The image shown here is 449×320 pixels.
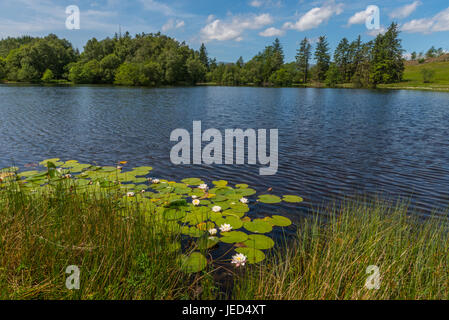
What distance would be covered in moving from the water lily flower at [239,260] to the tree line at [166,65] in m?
84.1

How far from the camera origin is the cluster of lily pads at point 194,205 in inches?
185

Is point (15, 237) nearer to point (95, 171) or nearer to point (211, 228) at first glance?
point (211, 228)

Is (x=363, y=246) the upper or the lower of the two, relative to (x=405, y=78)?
lower

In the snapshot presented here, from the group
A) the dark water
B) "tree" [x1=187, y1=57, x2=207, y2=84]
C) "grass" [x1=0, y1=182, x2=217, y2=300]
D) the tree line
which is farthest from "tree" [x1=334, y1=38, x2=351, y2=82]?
"grass" [x1=0, y1=182, x2=217, y2=300]

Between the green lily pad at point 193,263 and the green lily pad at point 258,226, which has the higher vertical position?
the green lily pad at point 258,226

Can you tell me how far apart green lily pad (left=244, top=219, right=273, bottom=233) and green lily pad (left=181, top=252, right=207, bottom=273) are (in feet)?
4.75

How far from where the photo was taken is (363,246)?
4.04 metres

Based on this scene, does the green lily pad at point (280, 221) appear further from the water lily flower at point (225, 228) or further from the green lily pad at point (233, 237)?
the water lily flower at point (225, 228)

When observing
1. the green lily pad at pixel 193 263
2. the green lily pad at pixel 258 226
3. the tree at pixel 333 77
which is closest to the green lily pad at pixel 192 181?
the green lily pad at pixel 258 226

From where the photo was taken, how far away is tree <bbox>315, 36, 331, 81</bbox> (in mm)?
111312

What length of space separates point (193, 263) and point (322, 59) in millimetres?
125996

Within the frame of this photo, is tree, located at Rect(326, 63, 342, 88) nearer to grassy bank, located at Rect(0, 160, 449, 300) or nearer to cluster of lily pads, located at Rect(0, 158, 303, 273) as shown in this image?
cluster of lily pads, located at Rect(0, 158, 303, 273)

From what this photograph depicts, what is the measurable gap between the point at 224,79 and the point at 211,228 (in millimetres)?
118945
